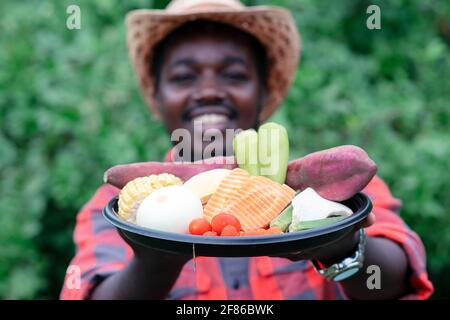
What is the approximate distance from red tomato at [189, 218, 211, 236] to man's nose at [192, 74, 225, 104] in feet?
1.75

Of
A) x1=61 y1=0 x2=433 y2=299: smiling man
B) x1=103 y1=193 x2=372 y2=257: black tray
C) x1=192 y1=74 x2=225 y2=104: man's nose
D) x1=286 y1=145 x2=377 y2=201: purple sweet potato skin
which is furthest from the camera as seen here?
x1=192 y1=74 x2=225 y2=104: man's nose

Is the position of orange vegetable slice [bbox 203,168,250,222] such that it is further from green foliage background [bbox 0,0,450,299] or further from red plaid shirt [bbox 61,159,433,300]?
green foliage background [bbox 0,0,450,299]

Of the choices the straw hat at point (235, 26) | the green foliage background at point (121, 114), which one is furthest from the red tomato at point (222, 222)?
the green foliage background at point (121, 114)

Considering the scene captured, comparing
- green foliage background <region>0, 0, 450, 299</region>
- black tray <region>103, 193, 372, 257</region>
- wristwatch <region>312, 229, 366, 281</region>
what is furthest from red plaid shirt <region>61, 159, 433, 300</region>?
green foliage background <region>0, 0, 450, 299</region>

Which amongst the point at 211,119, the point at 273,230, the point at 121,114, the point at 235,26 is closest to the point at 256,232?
the point at 273,230

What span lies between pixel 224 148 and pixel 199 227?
0.55m

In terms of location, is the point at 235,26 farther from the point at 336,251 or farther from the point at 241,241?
the point at 241,241

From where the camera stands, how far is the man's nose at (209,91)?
1.29 m

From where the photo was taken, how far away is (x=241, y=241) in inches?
29.0

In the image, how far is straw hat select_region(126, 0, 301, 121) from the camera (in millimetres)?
1318

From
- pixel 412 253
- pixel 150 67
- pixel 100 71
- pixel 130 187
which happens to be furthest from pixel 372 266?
pixel 100 71

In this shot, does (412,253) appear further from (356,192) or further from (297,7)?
(297,7)

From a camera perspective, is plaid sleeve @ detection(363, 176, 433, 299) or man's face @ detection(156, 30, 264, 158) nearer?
plaid sleeve @ detection(363, 176, 433, 299)

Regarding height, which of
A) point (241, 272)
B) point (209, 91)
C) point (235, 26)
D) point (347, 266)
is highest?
point (235, 26)
